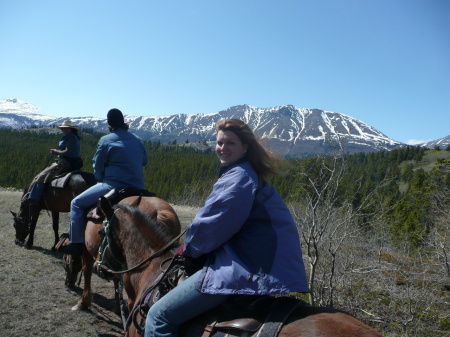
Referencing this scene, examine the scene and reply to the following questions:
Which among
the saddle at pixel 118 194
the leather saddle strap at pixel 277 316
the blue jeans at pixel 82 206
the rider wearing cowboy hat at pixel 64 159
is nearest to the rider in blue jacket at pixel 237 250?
the leather saddle strap at pixel 277 316

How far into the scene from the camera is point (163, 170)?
61875mm

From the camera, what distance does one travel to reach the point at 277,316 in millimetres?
1798

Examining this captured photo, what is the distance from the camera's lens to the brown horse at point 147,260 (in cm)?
172

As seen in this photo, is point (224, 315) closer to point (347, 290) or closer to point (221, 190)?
point (221, 190)

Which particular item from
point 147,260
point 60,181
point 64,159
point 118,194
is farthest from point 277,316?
point 64,159

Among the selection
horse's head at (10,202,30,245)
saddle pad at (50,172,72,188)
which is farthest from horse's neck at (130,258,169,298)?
horse's head at (10,202,30,245)

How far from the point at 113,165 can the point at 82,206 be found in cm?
83

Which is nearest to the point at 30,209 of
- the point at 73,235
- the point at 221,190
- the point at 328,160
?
the point at 73,235

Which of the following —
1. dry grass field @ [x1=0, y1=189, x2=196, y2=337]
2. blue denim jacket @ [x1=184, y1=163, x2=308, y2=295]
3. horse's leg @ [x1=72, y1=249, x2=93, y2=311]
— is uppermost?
blue denim jacket @ [x1=184, y1=163, x2=308, y2=295]

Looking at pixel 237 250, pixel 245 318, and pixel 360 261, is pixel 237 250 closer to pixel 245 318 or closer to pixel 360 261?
pixel 245 318

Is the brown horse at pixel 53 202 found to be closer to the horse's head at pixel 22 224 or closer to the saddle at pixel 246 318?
the horse's head at pixel 22 224

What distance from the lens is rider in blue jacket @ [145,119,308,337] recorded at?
72.5 inches

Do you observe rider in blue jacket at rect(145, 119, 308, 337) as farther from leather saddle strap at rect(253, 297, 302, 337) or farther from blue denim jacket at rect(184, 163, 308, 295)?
leather saddle strap at rect(253, 297, 302, 337)

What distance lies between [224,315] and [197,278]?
27cm
